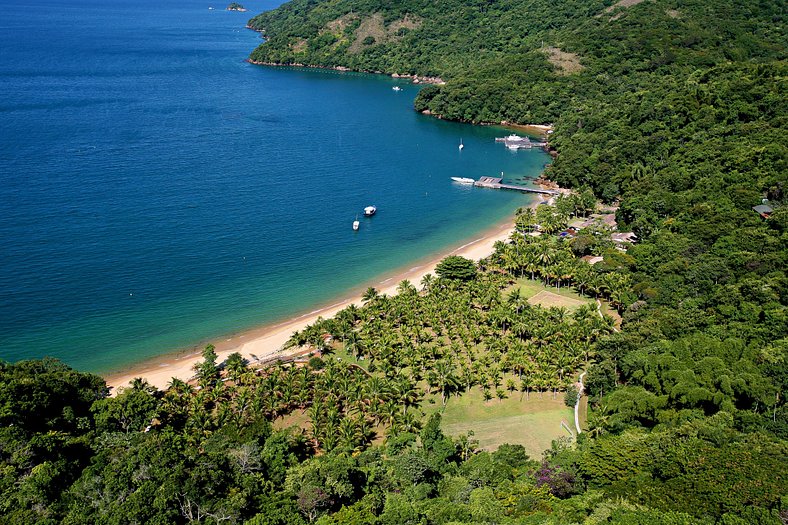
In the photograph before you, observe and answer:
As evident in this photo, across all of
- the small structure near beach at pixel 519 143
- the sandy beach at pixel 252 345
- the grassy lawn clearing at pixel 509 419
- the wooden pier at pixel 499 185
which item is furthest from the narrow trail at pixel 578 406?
the small structure near beach at pixel 519 143

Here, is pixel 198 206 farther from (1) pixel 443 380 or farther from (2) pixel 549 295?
(1) pixel 443 380

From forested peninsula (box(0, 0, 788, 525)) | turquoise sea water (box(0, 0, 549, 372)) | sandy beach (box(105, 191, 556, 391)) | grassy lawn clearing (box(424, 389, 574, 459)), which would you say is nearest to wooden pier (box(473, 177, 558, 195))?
turquoise sea water (box(0, 0, 549, 372))

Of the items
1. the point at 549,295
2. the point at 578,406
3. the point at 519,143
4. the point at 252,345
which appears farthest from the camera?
the point at 519,143

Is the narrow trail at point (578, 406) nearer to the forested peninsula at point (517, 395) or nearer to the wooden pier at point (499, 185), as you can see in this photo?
the forested peninsula at point (517, 395)

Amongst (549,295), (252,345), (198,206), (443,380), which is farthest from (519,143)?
(443,380)

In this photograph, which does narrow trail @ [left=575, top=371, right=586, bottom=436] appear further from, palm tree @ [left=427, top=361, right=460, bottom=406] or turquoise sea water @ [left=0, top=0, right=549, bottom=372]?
turquoise sea water @ [left=0, top=0, right=549, bottom=372]

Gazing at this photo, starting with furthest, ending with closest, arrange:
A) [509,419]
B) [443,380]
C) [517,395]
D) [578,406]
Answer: [517,395]
[443,380]
[578,406]
[509,419]

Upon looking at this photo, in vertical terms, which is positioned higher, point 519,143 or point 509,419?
point 519,143
